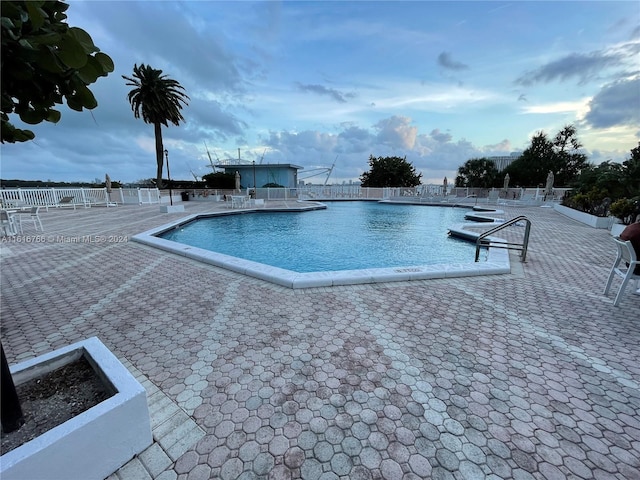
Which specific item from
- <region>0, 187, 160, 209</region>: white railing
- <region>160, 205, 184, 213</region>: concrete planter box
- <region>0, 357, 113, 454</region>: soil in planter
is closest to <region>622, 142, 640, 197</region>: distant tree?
<region>0, 357, 113, 454</region>: soil in planter

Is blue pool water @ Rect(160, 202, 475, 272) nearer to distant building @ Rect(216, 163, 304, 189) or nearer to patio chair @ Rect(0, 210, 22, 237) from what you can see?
patio chair @ Rect(0, 210, 22, 237)

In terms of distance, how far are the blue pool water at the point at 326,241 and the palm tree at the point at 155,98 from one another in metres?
14.4

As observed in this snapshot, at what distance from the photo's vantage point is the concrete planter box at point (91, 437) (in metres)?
1.15

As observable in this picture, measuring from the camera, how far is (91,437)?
1.34m

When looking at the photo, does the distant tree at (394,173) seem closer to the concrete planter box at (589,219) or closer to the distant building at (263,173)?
the distant building at (263,173)

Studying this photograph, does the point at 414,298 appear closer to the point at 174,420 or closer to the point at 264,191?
the point at 174,420

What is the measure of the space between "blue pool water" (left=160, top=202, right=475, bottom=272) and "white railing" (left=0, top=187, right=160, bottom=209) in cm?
842

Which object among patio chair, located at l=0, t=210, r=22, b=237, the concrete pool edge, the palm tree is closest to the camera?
the concrete pool edge

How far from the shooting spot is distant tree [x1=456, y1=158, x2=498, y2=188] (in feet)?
112

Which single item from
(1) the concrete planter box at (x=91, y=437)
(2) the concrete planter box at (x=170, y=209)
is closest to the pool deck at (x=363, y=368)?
(1) the concrete planter box at (x=91, y=437)

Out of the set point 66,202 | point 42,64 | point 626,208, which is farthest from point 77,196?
point 626,208

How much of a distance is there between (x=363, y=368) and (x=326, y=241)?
7.27m

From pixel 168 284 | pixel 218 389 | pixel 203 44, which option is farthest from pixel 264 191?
pixel 218 389

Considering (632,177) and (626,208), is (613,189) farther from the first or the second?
(626,208)
